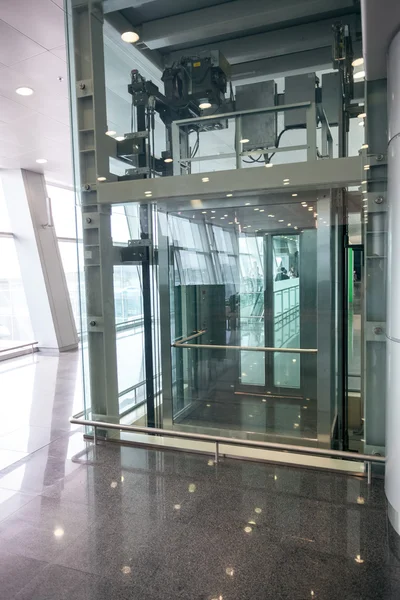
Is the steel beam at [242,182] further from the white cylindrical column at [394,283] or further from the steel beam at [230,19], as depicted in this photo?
the steel beam at [230,19]

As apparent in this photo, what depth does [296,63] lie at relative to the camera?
5320 millimetres

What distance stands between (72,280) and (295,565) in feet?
34.7

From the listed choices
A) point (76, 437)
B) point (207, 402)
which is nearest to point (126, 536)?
point (76, 437)

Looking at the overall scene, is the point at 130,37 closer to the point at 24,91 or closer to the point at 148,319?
the point at 24,91

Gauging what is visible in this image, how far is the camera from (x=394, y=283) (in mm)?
2924

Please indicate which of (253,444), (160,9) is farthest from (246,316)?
(160,9)

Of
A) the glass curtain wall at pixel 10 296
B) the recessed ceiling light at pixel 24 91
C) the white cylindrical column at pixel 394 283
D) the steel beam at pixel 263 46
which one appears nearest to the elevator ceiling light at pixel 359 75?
the white cylindrical column at pixel 394 283

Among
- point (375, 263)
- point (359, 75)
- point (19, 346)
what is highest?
point (359, 75)

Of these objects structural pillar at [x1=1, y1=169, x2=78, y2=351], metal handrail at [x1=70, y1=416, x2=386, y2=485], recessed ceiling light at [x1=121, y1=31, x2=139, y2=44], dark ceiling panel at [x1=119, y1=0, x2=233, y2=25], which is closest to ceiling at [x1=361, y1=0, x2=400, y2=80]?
dark ceiling panel at [x1=119, y1=0, x2=233, y2=25]

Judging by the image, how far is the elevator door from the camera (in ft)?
16.0

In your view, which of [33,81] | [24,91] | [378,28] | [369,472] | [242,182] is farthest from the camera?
[24,91]

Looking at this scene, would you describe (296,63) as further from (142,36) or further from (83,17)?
(83,17)

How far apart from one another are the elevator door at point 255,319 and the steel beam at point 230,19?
206cm

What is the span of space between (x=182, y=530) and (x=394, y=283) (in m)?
2.24
